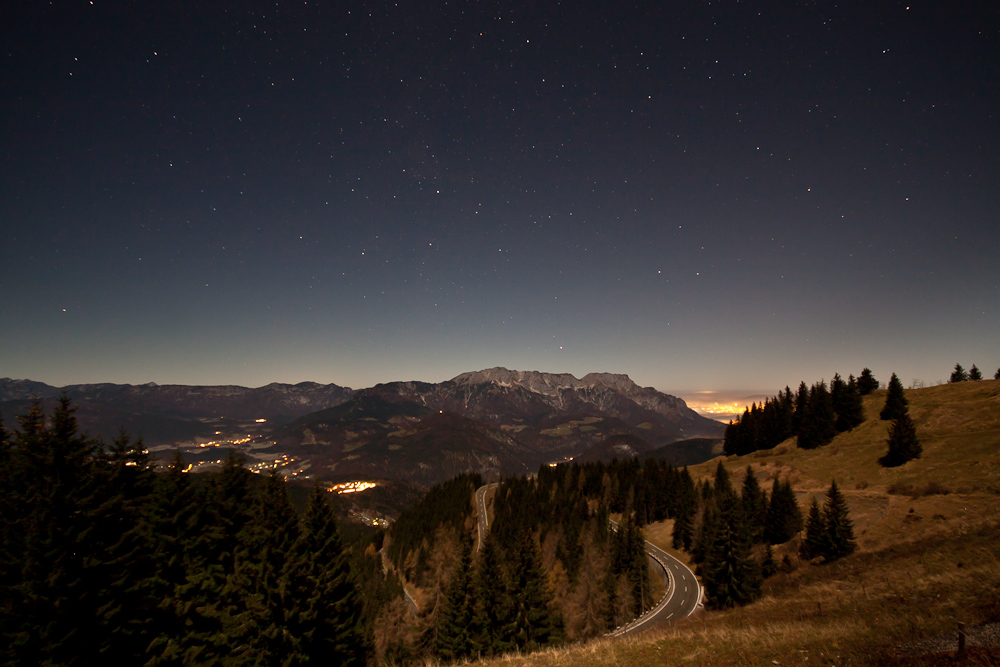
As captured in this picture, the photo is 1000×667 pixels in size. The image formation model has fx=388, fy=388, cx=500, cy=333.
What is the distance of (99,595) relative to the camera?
14.1m

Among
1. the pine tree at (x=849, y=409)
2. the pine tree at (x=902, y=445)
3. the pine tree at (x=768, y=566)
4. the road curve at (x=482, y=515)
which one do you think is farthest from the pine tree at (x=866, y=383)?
the road curve at (x=482, y=515)

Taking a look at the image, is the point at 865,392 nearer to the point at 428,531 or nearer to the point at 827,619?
the point at 827,619

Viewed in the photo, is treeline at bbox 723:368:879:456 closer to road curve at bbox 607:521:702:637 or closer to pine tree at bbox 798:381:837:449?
pine tree at bbox 798:381:837:449

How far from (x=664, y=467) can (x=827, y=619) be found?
303 ft

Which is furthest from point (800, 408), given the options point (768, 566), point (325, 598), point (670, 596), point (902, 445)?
point (325, 598)

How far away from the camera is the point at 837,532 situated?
4538 cm

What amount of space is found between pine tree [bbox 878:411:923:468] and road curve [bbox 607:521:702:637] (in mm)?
37135

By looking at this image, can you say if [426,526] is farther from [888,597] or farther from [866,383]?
[866,383]

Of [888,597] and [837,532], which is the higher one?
[888,597]

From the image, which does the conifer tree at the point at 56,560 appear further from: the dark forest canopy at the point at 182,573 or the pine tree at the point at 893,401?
the pine tree at the point at 893,401

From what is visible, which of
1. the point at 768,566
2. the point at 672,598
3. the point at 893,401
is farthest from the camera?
the point at 893,401

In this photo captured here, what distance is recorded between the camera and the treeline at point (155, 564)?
13.2 metres

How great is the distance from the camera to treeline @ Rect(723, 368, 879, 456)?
87.6 metres

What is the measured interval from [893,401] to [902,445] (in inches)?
1107
